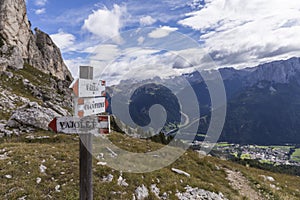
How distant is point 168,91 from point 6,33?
94982mm

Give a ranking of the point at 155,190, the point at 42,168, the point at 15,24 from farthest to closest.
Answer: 1. the point at 15,24
2. the point at 42,168
3. the point at 155,190

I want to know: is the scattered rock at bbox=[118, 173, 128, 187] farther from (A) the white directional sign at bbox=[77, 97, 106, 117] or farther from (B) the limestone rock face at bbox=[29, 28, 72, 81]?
(B) the limestone rock face at bbox=[29, 28, 72, 81]

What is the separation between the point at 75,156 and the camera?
44.1 ft

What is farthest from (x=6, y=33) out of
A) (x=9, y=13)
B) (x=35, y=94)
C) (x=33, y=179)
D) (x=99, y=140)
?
(x=33, y=179)

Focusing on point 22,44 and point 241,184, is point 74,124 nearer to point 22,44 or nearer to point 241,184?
point 241,184

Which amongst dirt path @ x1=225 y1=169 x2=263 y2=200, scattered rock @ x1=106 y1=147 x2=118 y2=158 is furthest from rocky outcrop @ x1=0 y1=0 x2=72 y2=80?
dirt path @ x1=225 y1=169 x2=263 y2=200

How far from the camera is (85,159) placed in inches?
222

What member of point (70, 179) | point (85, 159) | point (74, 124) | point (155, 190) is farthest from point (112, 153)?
point (74, 124)

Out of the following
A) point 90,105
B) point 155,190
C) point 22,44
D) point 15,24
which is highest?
point 15,24

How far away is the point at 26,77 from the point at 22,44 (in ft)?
119

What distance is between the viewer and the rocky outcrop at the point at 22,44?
226 ft

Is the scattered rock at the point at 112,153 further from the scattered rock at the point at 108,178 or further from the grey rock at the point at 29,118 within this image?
the grey rock at the point at 29,118

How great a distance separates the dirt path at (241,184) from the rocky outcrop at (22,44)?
58813mm

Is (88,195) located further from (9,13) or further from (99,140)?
(9,13)
